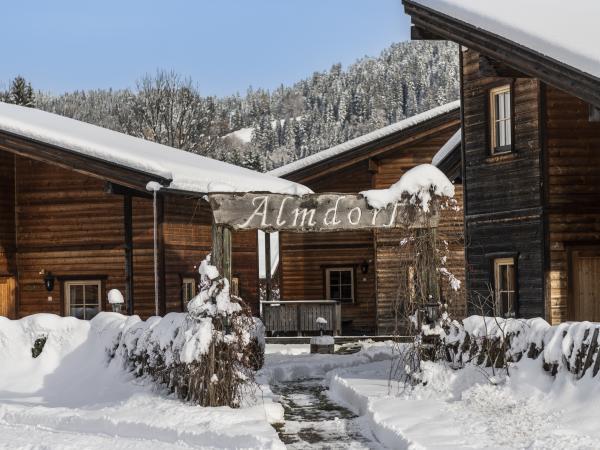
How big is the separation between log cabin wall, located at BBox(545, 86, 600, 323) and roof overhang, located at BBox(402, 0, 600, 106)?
1.79 metres

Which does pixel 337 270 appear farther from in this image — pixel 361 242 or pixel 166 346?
pixel 166 346

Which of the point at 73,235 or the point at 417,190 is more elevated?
the point at 417,190

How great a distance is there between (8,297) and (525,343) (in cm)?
1539

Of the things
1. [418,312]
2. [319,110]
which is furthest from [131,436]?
[319,110]

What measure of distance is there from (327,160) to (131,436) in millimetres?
20020

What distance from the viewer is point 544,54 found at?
16203 millimetres

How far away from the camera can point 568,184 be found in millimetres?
19109

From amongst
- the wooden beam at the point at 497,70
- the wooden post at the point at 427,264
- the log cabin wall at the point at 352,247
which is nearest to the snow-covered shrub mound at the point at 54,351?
the wooden post at the point at 427,264

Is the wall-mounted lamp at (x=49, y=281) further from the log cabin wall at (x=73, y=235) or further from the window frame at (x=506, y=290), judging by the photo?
the window frame at (x=506, y=290)

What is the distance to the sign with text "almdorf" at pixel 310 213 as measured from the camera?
1462 centimetres

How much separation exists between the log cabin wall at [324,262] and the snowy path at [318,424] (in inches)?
597

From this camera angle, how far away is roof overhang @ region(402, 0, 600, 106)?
15156 mm

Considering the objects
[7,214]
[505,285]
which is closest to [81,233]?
[7,214]

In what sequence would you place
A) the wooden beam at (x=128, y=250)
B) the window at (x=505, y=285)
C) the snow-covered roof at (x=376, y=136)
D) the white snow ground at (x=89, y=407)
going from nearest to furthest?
the white snow ground at (x=89, y=407) < the window at (x=505, y=285) < the wooden beam at (x=128, y=250) < the snow-covered roof at (x=376, y=136)
